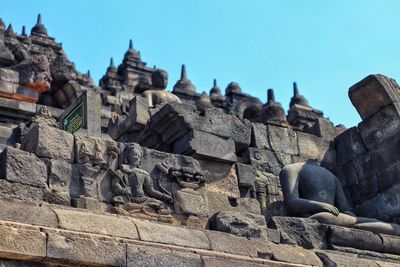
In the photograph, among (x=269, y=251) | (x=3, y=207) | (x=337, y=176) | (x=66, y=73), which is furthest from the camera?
(x=66, y=73)

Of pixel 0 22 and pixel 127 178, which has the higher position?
pixel 0 22

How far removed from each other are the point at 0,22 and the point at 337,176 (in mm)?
14786

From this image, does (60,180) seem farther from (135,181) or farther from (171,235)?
(171,235)

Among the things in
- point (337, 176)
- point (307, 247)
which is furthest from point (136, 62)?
point (307, 247)

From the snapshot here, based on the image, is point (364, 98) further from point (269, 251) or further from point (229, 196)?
point (269, 251)

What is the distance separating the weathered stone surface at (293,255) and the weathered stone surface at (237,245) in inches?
4.3

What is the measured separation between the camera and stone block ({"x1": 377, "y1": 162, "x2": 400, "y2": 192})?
11.0m

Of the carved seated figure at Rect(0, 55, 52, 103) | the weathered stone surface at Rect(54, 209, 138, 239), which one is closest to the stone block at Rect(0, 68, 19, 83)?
the carved seated figure at Rect(0, 55, 52, 103)

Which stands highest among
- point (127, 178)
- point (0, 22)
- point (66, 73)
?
point (0, 22)

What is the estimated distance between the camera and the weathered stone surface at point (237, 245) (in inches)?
326

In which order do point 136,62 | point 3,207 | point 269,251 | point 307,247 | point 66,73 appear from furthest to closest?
1. point 136,62
2. point 66,73
3. point 307,247
4. point 269,251
5. point 3,207

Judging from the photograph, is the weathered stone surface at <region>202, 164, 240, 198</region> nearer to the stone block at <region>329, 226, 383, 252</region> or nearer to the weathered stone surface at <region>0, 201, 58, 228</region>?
the stone block at <region>329, 226, 383, 252</region>

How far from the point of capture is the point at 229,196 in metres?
9.81

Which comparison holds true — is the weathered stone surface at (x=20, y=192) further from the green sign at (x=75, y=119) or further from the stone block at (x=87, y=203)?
the green sign at (x=75, y=119)
